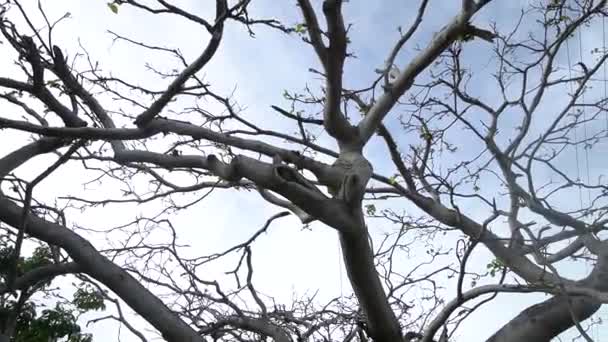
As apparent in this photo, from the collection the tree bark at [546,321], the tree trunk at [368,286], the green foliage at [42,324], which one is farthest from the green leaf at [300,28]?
the green foliage at [42,324]

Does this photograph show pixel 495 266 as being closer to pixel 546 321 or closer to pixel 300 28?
pixel 546 321

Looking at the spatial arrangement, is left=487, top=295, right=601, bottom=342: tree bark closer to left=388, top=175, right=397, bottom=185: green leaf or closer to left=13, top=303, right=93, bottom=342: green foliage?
left=388, top=175, right=397, bottom=185: green leaf

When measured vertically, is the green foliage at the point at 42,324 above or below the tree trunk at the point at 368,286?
above

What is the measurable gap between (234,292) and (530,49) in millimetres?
3650

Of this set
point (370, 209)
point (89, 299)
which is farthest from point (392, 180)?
point (89, 299)

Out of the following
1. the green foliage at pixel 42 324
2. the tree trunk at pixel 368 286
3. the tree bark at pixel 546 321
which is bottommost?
the tree bark at pixel 546 321

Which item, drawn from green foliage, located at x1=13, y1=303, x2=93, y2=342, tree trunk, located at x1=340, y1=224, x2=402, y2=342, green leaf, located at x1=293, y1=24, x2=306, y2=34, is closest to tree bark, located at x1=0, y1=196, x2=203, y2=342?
tree trunk, located at x1=340, y1=224, x2=402, y2=342

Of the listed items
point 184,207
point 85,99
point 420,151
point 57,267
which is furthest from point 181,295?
point 420,151

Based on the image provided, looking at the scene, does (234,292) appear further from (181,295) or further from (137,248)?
(137,248)

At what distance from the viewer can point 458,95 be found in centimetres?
566

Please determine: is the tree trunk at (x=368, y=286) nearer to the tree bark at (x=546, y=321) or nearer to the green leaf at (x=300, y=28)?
the tree bark at (x=546, y=321)

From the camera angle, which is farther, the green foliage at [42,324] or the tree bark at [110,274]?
the green foliage at [42,324]

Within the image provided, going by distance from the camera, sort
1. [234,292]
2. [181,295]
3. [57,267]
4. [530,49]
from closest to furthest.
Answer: [57,267] < [234,292] < [181,295] < [530,49]

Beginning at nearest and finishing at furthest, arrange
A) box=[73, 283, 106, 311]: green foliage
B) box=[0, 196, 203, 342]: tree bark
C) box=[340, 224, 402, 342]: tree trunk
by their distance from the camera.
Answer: box=[0, 196, 203, 342]: tree bark → box=[340, 224, 402, 342]: tree trunk → box=[73, 283, 106, 311]: green foliage
